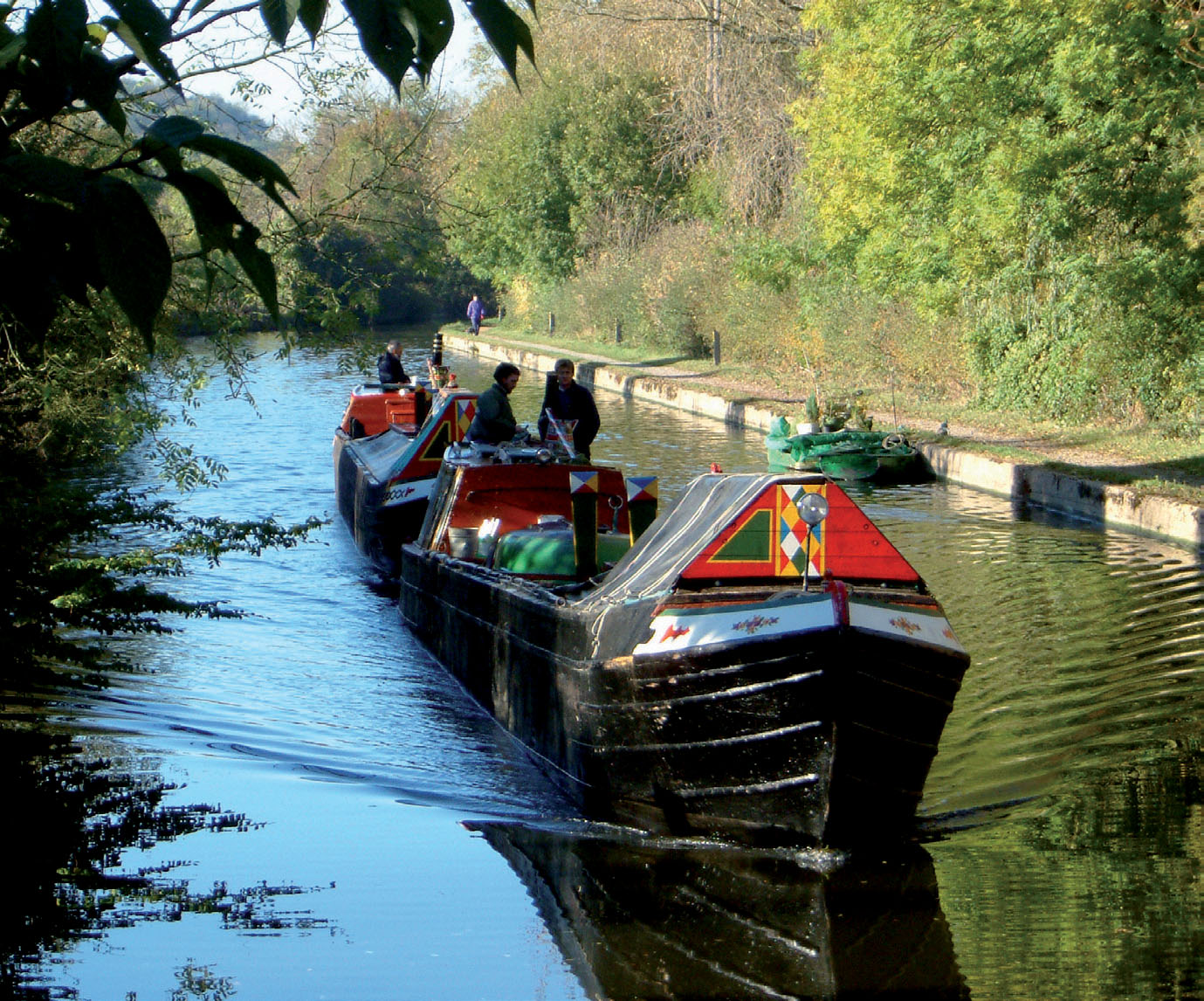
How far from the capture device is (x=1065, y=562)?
14.2 metres

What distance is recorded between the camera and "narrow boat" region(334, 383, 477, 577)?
49.7 feet

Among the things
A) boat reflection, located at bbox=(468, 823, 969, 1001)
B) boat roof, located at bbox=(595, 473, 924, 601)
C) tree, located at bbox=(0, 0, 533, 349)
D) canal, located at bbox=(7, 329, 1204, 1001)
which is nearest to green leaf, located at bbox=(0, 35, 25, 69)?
tree, located at bbox=(0, 0, 533, 349)

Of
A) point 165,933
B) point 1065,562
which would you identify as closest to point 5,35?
point 165,933

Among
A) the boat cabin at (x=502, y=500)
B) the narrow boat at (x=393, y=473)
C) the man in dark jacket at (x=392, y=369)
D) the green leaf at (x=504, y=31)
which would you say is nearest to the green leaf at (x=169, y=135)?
the green leaf at (x=504, y=31)

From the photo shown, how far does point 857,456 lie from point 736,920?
1376 centimetres

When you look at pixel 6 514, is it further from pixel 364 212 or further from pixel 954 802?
pixel 954 802

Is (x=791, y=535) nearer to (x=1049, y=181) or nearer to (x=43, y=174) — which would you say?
(x=43, y=174)

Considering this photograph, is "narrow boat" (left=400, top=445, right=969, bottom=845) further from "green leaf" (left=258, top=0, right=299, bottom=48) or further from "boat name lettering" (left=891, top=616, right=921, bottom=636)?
"green leaf" (left=258, top=0, right=299, bottom=48)

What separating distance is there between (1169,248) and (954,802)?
14.1 m

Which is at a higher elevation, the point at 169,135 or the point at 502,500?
the point at 169,135

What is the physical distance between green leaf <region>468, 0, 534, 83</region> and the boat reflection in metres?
4.37

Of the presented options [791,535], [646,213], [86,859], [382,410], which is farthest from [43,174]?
[646,213]

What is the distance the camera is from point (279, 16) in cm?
181

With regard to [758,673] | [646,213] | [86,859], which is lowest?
[86,859]
